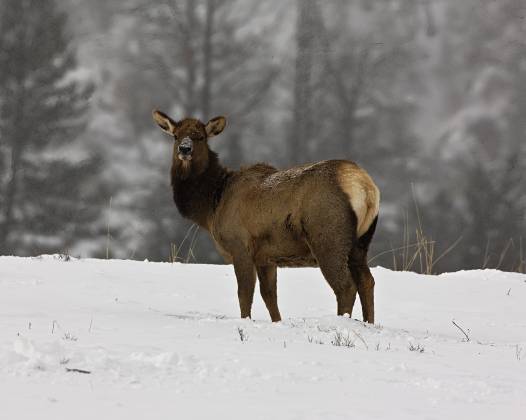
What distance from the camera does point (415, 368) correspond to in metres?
4.98

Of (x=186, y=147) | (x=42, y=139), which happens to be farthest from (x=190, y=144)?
(x=42, y=139)

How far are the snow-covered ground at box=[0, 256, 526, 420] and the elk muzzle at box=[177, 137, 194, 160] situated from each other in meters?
1.48

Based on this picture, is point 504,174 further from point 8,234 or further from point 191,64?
point 8,234

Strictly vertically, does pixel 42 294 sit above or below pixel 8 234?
above

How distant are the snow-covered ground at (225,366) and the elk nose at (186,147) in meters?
1.52

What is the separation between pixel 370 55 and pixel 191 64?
283 inches

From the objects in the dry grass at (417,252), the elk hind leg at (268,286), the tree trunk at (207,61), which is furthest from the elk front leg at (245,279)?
the tree trunk at (207,61)

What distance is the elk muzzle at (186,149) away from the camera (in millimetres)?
Answer: 8765

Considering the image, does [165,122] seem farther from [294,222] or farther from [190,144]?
[294,222]

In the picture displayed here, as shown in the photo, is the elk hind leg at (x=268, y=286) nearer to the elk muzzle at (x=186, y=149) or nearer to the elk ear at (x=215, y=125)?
the elk muzzle at (x=186, y=149)

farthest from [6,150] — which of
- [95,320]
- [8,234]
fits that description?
[95,320]

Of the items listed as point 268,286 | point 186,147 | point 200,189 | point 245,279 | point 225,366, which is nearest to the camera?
point 225,366

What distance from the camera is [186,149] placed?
8766mm

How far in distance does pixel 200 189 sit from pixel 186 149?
1.38ft
